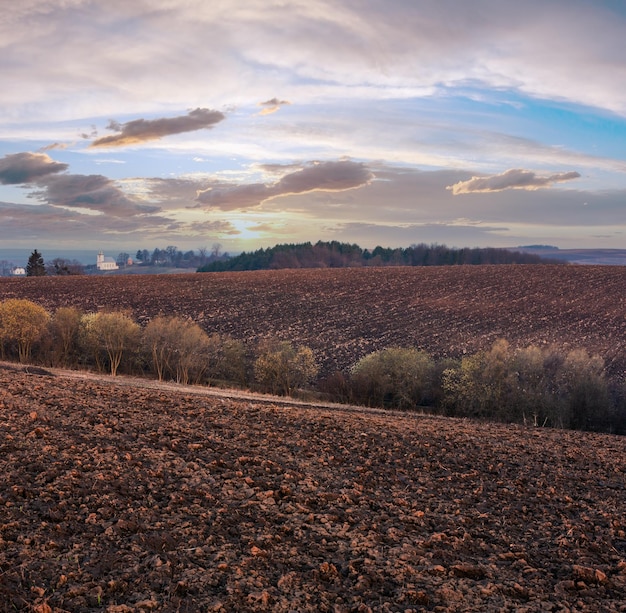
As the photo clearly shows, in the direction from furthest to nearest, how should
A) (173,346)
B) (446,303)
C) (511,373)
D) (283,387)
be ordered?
1. (446,303)
2. (173,346)
3. (283,387)
4. (511,373)

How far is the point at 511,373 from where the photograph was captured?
34.6 m

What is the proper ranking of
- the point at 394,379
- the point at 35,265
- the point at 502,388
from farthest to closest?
the point at 35,265
the point at 394,379
the point at 502,388

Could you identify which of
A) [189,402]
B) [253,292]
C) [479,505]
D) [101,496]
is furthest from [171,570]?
[253,292]

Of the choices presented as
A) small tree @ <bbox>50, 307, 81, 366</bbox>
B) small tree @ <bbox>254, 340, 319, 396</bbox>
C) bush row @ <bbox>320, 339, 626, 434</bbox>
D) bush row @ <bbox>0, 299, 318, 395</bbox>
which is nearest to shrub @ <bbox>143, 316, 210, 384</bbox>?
bush row @ <bbox>0, 299, 318, 395</bbox>

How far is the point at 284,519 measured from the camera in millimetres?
9461

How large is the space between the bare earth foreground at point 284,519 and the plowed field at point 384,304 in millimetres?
30571

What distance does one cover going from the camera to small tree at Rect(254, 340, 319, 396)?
3884 cm

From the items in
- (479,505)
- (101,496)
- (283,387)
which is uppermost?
(101,496)

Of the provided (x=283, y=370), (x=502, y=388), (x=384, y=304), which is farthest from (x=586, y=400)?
(x=384, y=304)

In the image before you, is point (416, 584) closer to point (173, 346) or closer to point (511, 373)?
point (511, 373)

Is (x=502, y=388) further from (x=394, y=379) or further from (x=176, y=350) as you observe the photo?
(x=176, y=350)

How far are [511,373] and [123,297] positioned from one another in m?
51.5

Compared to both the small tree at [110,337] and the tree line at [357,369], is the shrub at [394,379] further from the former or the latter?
the small tree at [110,337]

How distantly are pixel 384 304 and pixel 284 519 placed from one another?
6156 centimetres
